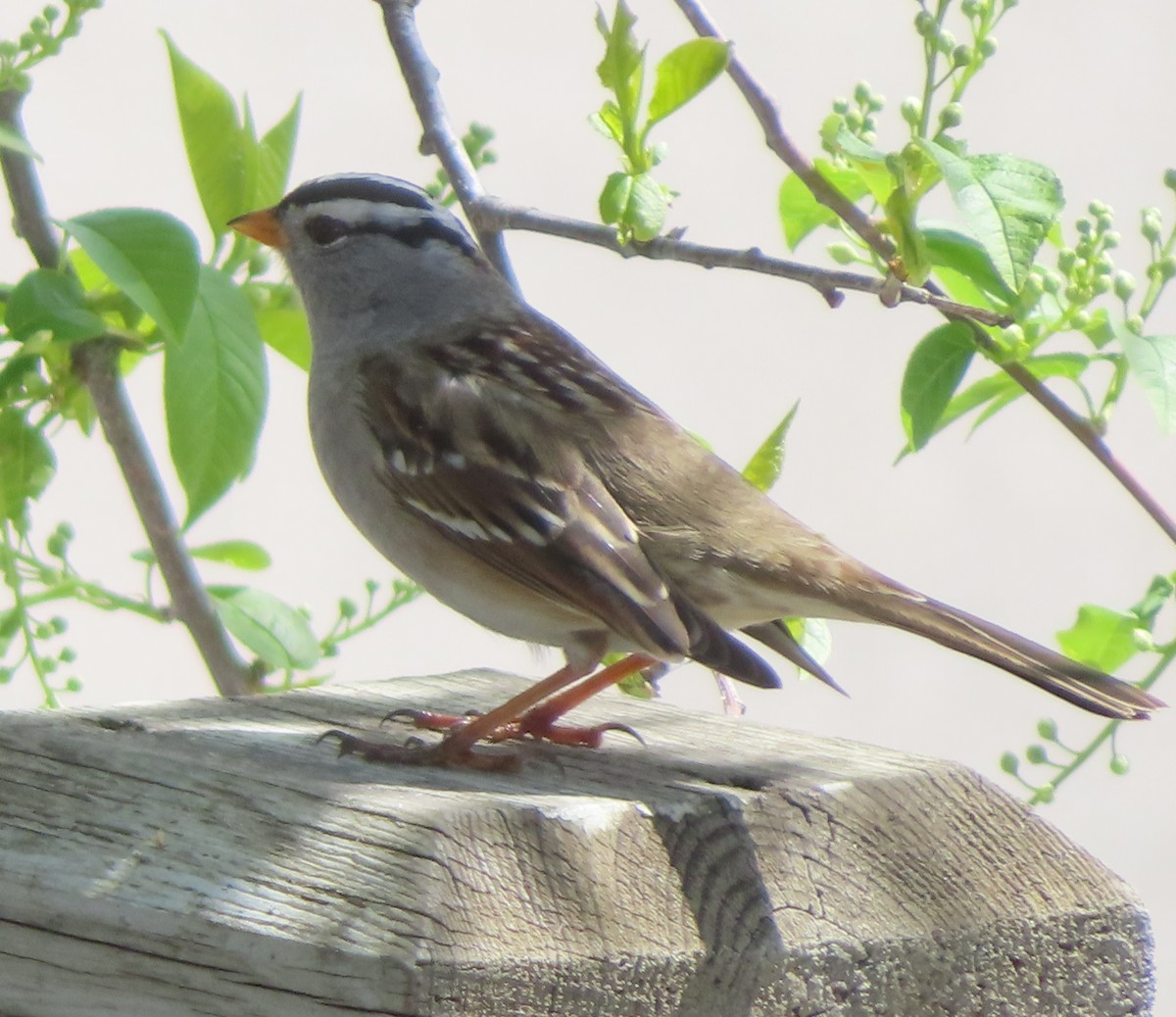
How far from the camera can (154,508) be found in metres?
2.18

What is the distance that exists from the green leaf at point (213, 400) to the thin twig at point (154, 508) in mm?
240

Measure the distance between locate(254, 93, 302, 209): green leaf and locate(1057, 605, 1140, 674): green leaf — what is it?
1.07 m

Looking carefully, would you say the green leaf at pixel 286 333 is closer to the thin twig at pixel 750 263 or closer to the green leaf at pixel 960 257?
the thin twig at pixel 750 263

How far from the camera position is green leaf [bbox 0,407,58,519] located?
2.08 meters

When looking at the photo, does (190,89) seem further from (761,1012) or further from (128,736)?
(761,1012)

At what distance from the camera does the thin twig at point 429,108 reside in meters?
2.09

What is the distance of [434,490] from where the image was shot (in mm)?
2244

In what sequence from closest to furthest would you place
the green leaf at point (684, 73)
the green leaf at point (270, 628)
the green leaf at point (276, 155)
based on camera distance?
the green leaf at point (684, 73), the green leaf at point (276, 155), the green leaf at point (270, 628)

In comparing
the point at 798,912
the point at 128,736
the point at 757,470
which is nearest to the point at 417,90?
the point at 757,470

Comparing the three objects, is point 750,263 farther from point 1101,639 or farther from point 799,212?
point 1101,639

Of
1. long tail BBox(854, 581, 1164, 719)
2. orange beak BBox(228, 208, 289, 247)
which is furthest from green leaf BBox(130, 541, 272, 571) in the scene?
long tail BBox(854, 581, 1164, 719)

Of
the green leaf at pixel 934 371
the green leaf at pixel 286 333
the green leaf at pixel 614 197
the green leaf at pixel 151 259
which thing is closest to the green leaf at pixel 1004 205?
the green leaf at pixel 934 371

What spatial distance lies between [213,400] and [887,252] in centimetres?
73

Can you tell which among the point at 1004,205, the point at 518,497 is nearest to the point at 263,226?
the point at 518,497
